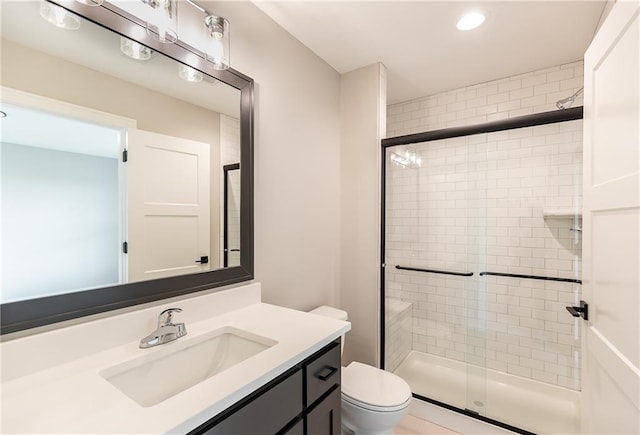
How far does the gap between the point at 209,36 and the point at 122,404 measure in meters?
1.48

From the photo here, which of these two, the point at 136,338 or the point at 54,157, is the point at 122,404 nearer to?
the point at 136,338

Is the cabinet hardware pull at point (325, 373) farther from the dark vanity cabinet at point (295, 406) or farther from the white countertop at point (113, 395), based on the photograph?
the white countertop at point (113, 395)

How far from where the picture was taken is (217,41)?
141 centimetres

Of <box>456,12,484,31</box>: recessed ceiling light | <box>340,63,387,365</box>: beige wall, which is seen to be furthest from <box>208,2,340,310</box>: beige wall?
<box>456,12,484,31</box>: recessed ceiling light

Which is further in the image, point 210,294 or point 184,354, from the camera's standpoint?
point 210,294

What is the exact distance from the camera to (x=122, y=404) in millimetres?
717

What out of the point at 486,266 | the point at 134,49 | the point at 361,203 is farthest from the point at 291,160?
the point at 486,266

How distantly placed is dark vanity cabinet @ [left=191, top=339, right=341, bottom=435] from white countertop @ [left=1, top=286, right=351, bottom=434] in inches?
1.7

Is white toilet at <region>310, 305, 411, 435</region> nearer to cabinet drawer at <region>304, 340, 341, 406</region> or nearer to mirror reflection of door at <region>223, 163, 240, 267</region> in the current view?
cabinet drawer at <region>304, 340, 341, 406</region>

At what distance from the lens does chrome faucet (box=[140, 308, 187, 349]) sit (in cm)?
105

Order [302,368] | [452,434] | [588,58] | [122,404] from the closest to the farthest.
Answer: [122,404] → [302,368] → [588,58] → [452,434]

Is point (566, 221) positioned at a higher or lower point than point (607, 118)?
lower

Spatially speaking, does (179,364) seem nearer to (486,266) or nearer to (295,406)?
(295,406)

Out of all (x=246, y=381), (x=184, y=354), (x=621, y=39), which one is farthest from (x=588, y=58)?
(x=184, y=354)
